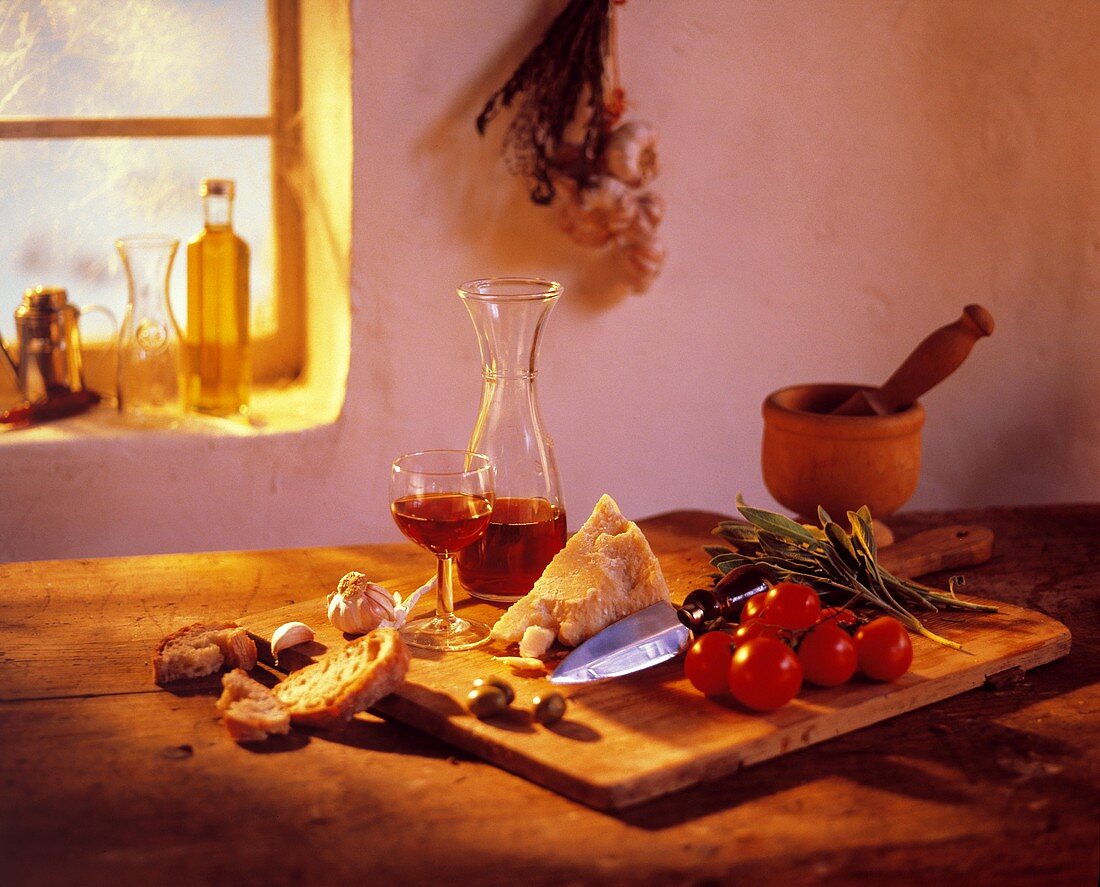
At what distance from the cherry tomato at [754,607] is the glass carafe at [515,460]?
0.23m

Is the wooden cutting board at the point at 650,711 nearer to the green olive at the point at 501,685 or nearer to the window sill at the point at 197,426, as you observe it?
the green olive at the point at 501,685

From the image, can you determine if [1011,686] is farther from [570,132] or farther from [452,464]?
[570,132]

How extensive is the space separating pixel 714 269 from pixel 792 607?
132 centimetres

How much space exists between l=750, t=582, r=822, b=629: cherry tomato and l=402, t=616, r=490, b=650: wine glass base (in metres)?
0.29

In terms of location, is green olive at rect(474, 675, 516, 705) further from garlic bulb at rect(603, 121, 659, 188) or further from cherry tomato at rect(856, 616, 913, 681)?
garlic bulb at rect(603, 121, 659, 188)

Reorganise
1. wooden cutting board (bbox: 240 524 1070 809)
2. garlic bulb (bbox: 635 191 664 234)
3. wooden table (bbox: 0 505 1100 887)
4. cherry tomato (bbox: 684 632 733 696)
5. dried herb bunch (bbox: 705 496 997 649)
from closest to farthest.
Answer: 1. wooden table (bbox: 0 505 1100 887)
2. wooden cutting board (bbox: 240 524 1070 809)
3. cherry tomato (bbox: 684 632 733 696)
4. dried herb bunch (bbox: 705 496 997 649)
5. garlic bulb (bbox: 635 191 664 234)

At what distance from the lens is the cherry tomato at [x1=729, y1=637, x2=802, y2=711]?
3.64ft

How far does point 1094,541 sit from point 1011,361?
911mm

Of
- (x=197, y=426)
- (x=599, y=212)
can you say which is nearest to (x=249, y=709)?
(x=197, y=426)

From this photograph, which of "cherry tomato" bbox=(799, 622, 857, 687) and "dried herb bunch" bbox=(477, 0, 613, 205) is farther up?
"dried herb bunch" bbox=(477, 0, 613, 205)

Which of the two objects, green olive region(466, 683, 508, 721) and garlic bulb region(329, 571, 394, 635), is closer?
green olive region(466, 683, 508, 721)

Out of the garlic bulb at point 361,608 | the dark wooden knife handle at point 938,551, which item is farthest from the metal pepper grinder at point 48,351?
the dark wooden knife handle at point 938,551

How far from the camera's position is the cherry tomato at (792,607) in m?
1.21

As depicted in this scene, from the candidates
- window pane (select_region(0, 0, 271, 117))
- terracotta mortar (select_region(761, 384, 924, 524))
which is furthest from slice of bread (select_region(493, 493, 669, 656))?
window pane (select_region(0, 0, 271, 117))
